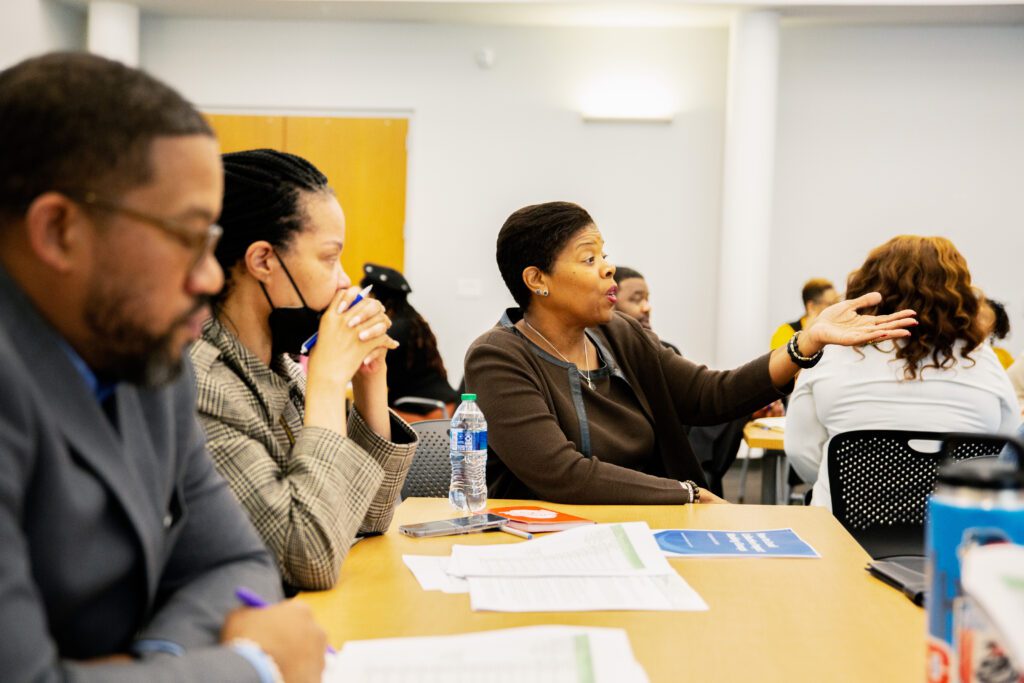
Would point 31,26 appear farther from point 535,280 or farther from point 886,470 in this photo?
point 886,470

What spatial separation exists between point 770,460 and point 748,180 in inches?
107

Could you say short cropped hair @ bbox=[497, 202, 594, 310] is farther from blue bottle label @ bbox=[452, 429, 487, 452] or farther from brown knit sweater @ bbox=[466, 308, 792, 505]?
blue bottle label @ bbox=[452, 429, 487, 452]

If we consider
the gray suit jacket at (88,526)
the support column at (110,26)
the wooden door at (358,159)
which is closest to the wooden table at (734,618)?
the gray suit jacket at (88,526)

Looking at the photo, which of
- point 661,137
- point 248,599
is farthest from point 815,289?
point 248,599

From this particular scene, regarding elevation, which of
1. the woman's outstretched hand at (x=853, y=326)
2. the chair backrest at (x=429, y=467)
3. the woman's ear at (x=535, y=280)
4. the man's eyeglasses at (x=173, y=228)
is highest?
the man's eyeglasses at (x=173, y=228)

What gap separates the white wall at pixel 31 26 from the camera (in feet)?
20.7

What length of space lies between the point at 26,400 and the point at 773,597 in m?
1.09

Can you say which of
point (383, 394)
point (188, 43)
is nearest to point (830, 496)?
point (383, 394)

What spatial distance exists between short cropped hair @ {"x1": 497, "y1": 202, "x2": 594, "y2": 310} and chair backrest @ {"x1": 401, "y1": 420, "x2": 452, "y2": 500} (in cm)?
46

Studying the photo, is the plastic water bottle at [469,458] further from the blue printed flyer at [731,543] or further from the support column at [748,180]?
the support column at [748,180]

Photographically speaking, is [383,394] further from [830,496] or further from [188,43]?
[188,43]

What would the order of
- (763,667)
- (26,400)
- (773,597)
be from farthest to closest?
1. (773,597)
2. (763,667)
3. (26,400)

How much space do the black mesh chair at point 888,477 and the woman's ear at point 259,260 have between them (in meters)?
1.43

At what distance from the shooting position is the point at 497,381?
2.37 metres
